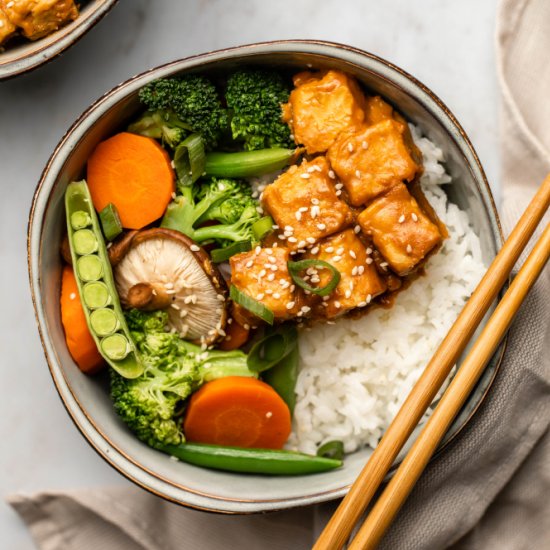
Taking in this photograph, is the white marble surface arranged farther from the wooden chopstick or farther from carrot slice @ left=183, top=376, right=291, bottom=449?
the wooden chopstick

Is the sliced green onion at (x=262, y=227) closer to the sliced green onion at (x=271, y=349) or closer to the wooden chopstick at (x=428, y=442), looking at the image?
the sliced green onion at (x=271, y=349)

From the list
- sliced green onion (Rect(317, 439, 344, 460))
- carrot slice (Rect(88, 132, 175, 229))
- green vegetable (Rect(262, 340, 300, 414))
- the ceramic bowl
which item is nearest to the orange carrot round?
carrot slice (Rect(88, 132, 175, 229))

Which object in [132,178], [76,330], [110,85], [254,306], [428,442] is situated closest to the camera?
[428,442]

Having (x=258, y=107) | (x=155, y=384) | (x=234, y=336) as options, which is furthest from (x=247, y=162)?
(x=155, y=384)

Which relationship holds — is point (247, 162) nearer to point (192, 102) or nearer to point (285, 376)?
point (192, 102)

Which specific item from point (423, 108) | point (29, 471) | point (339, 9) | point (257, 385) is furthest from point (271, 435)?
point (339, 9)

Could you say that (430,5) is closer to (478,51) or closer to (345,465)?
(478,51)
